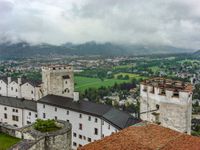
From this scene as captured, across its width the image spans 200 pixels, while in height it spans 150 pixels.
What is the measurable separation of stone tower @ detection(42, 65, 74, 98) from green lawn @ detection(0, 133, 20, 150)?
24359 mm

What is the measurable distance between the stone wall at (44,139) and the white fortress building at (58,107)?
801 cm

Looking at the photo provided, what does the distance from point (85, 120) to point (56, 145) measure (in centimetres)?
1531

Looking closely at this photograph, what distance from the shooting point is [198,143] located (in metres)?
14.8

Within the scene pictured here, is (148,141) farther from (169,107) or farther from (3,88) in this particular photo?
(3,88)

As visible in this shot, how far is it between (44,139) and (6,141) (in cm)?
537

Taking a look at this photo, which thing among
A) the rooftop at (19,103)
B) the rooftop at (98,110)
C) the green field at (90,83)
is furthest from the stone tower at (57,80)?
the green field at (90,83)

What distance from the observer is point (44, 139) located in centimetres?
2939

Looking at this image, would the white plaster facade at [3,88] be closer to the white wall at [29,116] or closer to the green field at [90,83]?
the white wall at [29,116]

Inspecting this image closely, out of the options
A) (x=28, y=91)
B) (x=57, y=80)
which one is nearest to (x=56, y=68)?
(x=57, y=80)

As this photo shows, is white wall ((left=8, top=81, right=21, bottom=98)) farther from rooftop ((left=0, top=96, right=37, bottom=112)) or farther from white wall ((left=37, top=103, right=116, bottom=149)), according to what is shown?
white wall ((left=37, top=103, right=116, bottom=149))

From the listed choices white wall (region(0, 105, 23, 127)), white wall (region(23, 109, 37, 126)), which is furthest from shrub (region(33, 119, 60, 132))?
white wall (region(0, 105, 23, 127))

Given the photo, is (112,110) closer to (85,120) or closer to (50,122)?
(85,120)

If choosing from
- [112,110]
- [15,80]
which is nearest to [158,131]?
[112,110]

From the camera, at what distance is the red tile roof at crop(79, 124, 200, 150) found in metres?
14.2
